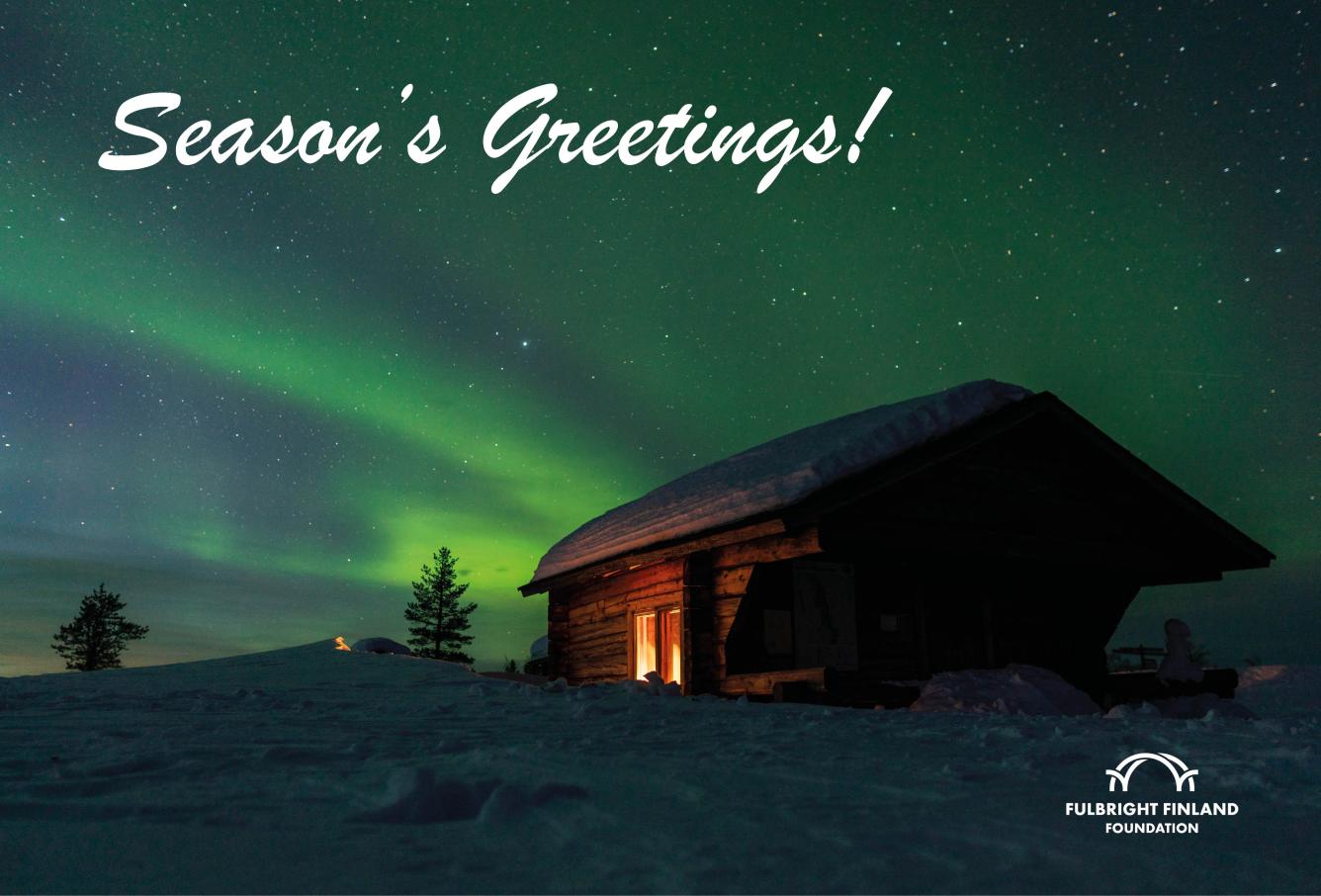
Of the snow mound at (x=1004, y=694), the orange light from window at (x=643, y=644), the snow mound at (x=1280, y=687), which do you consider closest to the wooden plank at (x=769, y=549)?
the snow mound at (x=1004, y=694)

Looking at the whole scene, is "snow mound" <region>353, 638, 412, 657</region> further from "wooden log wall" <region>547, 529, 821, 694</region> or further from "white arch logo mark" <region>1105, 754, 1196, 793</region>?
"white arch logo mark" <region>1105, 754, 1196, 793</region>

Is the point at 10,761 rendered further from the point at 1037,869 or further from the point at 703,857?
the point at 1037,869

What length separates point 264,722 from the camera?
4430mm

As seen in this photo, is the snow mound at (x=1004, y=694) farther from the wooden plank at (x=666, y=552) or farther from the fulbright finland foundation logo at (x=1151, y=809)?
the fulbright finland foundation logo at (x=1151, y=809)

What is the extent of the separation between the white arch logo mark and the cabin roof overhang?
5714 mm

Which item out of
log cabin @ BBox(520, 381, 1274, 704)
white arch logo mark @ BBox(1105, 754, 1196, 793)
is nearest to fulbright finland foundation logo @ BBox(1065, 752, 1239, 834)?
white arch logo mark @ BBox(1105, 754, 1196, 793)

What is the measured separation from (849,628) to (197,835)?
10.6m

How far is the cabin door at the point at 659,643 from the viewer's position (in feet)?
43.1

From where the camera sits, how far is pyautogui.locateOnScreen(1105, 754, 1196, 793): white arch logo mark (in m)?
3.18

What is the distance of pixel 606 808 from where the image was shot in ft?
7.90

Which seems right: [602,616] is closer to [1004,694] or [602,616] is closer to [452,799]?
[1004,694]

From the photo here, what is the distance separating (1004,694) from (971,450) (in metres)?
3.77

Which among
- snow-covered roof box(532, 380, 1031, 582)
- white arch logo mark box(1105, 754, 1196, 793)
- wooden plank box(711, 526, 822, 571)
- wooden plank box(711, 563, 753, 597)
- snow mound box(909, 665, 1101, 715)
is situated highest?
snow-covered roof box(532, 380, 1031, 582)

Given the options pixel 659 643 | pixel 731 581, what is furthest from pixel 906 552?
pixel 659 643
